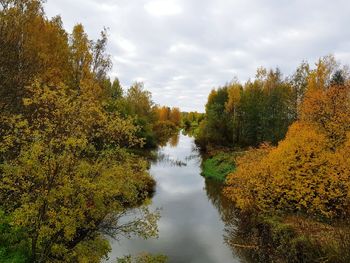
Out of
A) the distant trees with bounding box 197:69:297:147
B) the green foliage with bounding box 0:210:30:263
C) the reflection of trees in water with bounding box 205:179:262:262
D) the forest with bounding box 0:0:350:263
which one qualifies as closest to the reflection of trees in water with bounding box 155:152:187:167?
the forest with bounding box 0:0:350:263

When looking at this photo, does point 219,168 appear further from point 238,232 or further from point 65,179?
point 65,179

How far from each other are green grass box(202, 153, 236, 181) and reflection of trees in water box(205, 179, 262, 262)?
8.19 m

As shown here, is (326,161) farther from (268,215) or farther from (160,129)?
(160,129)

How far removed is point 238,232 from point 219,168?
20.6m

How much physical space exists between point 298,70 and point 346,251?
44.2 metres

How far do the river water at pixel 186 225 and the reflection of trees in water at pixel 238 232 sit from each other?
33cm

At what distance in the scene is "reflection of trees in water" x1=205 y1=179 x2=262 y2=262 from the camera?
20219mm

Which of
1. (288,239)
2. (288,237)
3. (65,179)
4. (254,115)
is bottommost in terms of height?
(288,239)

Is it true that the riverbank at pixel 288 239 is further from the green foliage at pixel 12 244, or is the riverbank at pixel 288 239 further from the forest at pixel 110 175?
the green foliage at pixel 12 244

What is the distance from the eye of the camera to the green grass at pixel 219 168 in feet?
137

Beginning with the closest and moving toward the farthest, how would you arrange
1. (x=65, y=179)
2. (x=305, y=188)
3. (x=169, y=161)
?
(x=65, y=179) < (x=305, y=188) < (x=169, y=161)

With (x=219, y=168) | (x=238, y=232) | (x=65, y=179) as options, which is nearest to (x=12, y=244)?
(x=65, y=179)

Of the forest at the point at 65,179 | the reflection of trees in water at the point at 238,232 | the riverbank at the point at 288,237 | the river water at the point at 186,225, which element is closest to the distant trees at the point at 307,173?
the riverbank at the point at 288,237

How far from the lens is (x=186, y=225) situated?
26531 mm
